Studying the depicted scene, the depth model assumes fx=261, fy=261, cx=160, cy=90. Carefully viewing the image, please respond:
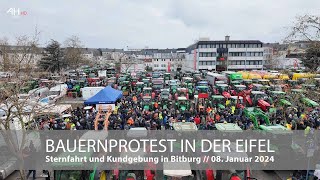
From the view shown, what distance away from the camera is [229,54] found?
64.5 meters

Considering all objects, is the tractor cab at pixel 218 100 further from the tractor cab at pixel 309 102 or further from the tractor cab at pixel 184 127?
the tractor cab at pixel 184 127

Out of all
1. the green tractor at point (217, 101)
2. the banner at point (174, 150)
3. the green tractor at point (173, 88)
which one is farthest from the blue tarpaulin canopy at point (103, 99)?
the green tractor at point (173, 88)

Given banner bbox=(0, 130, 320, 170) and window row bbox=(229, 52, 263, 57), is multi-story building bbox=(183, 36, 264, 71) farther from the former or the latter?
banner bbox=(0, 130, 320, 170)

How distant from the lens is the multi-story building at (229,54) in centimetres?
6378

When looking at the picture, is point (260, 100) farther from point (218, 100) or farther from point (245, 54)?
point (245, 54)

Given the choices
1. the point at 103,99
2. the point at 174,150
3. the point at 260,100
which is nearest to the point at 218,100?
the point at 260,100

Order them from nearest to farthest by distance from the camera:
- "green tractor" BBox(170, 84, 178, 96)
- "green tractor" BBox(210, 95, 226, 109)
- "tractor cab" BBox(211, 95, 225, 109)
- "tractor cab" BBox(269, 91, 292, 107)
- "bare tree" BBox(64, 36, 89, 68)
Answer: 1. "tractor cab" BBox(269, 91, 292, 107)
2. "green tractor" BBox(210, 95, 226, 109)
3. "tractor cab" BBox(211, 95, 225, 109)
4. "green tractor" BBox(170, 84, 178, 96)
5. "bare tree" BBox(64, 36, 89, 68)

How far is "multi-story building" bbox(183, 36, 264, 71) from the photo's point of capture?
63.8 m

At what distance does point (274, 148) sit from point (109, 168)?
7316 mm

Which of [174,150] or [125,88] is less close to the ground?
[125,88]

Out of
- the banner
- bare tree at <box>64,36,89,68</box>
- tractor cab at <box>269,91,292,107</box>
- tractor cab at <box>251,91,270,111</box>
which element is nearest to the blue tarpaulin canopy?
the banner

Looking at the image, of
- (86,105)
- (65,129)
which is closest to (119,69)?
(86,105)

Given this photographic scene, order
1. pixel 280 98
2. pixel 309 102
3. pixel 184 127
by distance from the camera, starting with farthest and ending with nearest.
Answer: pixel 280 98, pixel 309 102, pixel 184 127

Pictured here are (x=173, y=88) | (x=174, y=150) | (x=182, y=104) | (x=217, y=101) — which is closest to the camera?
(x=174, y=150)
